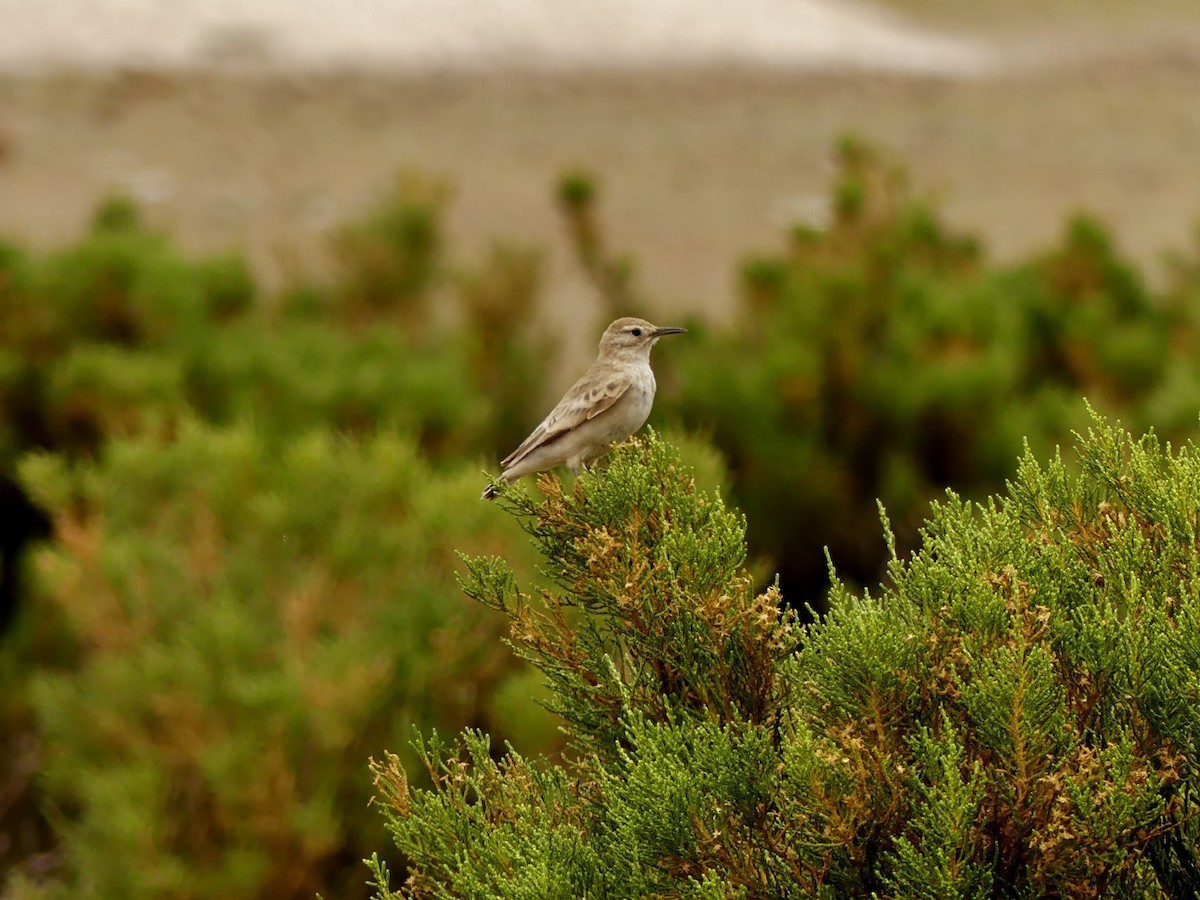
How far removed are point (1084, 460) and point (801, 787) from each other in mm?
956

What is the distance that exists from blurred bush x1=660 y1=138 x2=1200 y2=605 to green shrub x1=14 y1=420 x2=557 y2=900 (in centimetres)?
319

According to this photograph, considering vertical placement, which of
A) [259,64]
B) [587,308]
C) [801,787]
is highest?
[259,64]

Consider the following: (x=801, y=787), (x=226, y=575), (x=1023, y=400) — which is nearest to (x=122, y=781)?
(x=226, y=575)

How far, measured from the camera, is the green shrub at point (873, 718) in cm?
254

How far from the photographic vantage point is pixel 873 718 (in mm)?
2689

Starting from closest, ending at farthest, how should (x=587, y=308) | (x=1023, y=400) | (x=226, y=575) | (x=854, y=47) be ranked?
(x=226, y=575) < (x=1023, y=400) < (x=587, y=308) < (x=854, y=47)

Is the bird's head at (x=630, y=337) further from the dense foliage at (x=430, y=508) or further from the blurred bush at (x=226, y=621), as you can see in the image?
the blurred bush at (x=226, y=621)

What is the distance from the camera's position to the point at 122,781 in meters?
5.68

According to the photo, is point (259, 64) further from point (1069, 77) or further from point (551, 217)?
point (1069, 77)

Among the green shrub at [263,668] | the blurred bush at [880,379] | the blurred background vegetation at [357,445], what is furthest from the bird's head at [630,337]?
the blurred bush at [880,379]

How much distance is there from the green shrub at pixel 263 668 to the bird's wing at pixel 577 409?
2.94 ft

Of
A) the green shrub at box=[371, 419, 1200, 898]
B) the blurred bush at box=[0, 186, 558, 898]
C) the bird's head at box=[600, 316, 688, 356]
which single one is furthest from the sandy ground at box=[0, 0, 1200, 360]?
the green shrub at box=[371, 419, 1200, 898]

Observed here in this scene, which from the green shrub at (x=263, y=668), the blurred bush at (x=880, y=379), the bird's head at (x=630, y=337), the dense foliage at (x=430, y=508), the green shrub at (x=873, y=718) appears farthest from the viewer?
the blurred bush at (x=880, y=379)

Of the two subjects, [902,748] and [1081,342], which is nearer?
[902,748]
